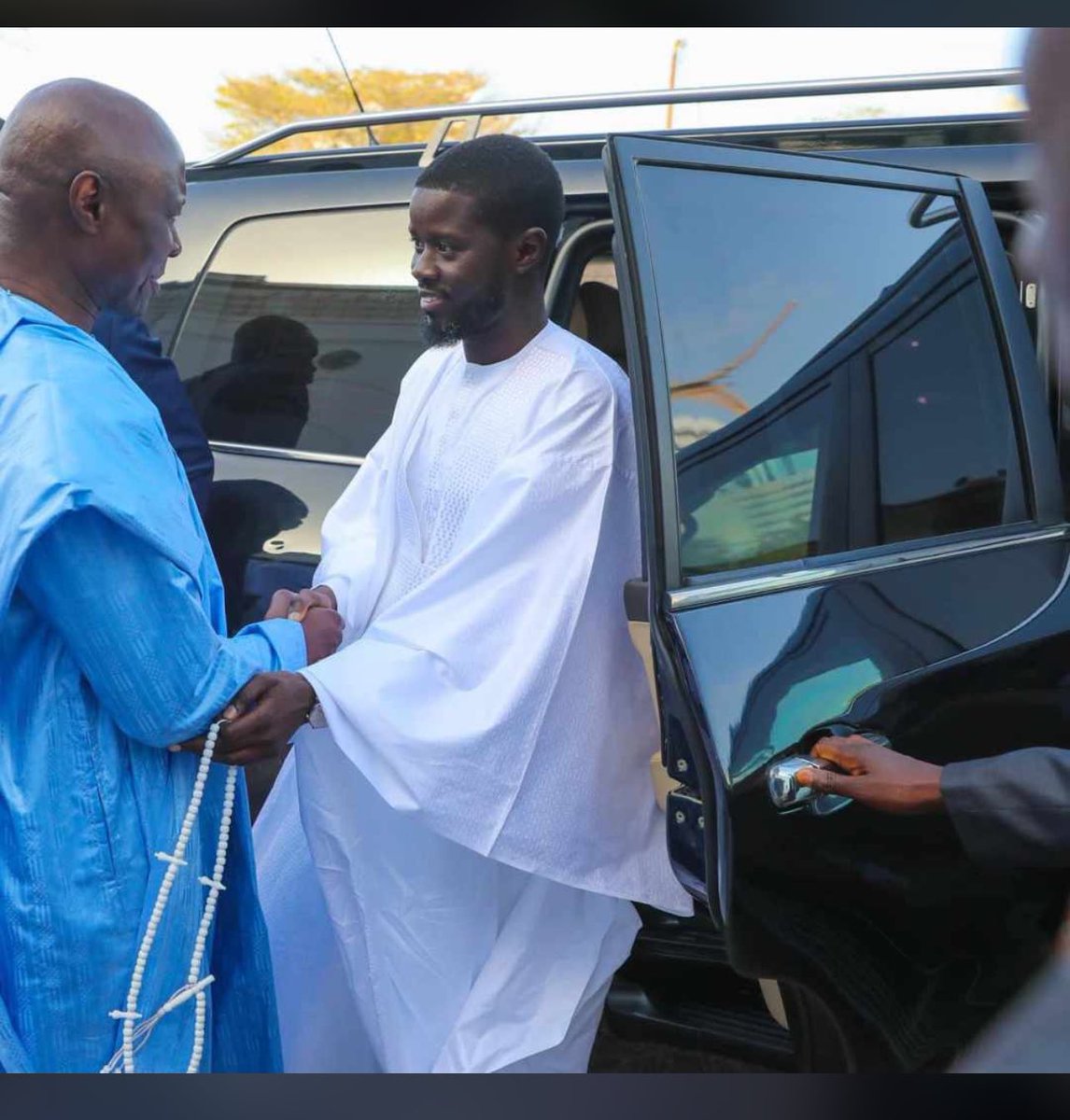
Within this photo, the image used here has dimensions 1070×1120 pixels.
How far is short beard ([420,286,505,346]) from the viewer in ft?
9.25

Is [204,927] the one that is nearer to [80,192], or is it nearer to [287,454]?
[80,192]

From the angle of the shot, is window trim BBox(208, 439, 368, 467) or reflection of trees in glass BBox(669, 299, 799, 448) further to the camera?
window trim BBox(208, 439, 368, 467)

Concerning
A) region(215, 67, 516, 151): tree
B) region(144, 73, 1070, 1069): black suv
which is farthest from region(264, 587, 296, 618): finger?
region(215, 67, 516, 151): tree

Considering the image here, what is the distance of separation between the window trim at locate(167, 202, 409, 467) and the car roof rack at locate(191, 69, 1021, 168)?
0.68 ft

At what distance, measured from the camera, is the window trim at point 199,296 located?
340cm

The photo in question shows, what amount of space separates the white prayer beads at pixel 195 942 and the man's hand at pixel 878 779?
0.88m

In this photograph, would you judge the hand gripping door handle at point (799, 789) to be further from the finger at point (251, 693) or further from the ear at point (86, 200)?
the ear at point (86, 200)

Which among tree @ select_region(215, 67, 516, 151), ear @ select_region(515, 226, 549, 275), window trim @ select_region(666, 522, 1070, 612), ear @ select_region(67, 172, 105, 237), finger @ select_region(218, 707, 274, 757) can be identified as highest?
tree @ select_region(215, 67, 516, 151)

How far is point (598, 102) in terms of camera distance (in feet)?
11.0

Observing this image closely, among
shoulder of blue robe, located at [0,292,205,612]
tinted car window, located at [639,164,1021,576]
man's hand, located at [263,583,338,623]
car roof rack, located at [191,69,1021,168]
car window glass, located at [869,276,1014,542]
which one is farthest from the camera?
car roof rack, located at [191,69,1021,168]

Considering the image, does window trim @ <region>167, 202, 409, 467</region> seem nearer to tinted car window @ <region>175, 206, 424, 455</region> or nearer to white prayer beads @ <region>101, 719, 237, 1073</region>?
tinted car window @ <region>175, 206, 424, 455</region>

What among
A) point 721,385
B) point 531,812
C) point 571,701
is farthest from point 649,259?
point 531,812

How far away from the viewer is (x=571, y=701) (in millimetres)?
2596

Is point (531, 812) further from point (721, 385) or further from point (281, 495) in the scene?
point (281, 495)
